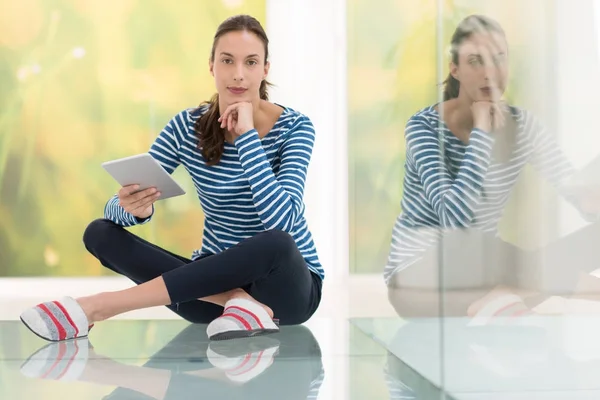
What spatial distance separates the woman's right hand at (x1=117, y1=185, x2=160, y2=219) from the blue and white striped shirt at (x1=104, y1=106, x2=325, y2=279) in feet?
0.23

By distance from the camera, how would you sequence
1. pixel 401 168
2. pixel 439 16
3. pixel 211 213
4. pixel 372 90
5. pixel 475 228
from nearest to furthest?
pixel 475 228 < pixel 439 16 < pixel 401 168 < pixel 372 90 < pixel 211 213

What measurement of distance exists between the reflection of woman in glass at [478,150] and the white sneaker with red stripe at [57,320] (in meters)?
0.73

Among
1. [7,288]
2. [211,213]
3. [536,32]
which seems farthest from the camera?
[7,288]

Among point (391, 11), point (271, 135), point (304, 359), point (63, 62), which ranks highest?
point (63, 62)

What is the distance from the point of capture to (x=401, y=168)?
1.34m

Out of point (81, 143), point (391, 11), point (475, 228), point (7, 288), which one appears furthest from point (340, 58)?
point (475, 228)

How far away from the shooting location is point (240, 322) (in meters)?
1.53

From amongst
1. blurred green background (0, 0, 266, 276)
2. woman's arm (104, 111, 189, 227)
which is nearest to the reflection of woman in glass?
woman's arm (104, 111, 189, 227)

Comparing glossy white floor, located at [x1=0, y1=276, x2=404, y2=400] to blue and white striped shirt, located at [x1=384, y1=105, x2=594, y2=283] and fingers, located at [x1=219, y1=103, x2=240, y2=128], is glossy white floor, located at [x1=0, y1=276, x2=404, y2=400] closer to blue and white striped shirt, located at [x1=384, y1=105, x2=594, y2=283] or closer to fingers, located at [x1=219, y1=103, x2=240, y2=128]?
blue and white striped shirt, located at [x1=384, y1=105, x2=594, y2=283]

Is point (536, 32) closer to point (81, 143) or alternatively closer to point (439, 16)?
point (439, 16)

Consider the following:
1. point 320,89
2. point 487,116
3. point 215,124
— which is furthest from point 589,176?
point 320,89

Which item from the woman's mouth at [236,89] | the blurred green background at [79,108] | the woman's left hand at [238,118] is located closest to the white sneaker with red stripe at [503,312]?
the woman's left hand at [238,118]

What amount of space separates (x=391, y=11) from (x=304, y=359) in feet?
2.13

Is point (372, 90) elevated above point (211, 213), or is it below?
above
